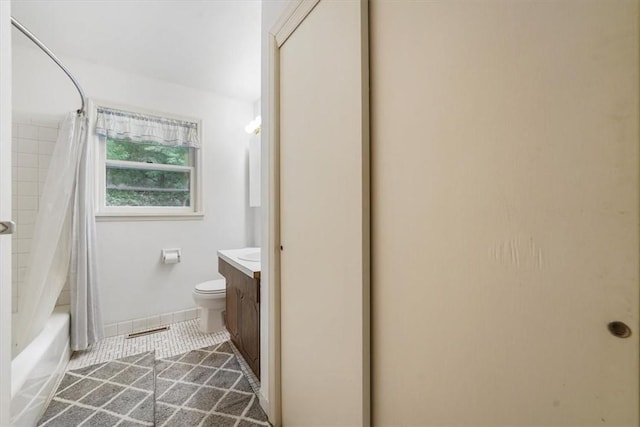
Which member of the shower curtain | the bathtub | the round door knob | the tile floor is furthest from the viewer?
the tile floor

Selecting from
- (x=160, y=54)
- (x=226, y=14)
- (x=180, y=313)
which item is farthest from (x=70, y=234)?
(x=226, y=14)

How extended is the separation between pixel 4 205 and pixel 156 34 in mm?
1698

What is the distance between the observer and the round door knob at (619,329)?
39 cm

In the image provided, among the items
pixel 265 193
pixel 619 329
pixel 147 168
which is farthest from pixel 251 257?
pixel 619 329

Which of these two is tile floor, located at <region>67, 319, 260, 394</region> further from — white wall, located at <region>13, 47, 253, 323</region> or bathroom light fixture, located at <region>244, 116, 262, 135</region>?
bathroom light fixture, located at <region>244, 116, 262, 135</region>

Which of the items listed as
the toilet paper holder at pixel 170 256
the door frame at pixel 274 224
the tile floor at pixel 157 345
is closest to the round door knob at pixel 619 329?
the door frame at pixel 274 224

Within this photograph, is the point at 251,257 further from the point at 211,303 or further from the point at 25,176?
the point at 25,176

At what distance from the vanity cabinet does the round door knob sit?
1424 mm

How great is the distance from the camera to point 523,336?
1.65ft

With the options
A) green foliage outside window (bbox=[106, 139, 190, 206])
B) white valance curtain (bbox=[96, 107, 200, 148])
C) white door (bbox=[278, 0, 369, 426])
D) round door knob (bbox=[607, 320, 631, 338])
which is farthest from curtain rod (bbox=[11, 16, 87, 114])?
round door knob (bbox=[607, 320, 631, 338])

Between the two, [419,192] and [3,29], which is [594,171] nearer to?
[419,192]

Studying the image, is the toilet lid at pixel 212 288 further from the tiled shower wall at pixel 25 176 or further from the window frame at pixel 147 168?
the tiled shower wall at pixel 25 176

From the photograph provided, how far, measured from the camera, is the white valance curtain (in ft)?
7.71

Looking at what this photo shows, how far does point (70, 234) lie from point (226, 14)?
6.49 ft
